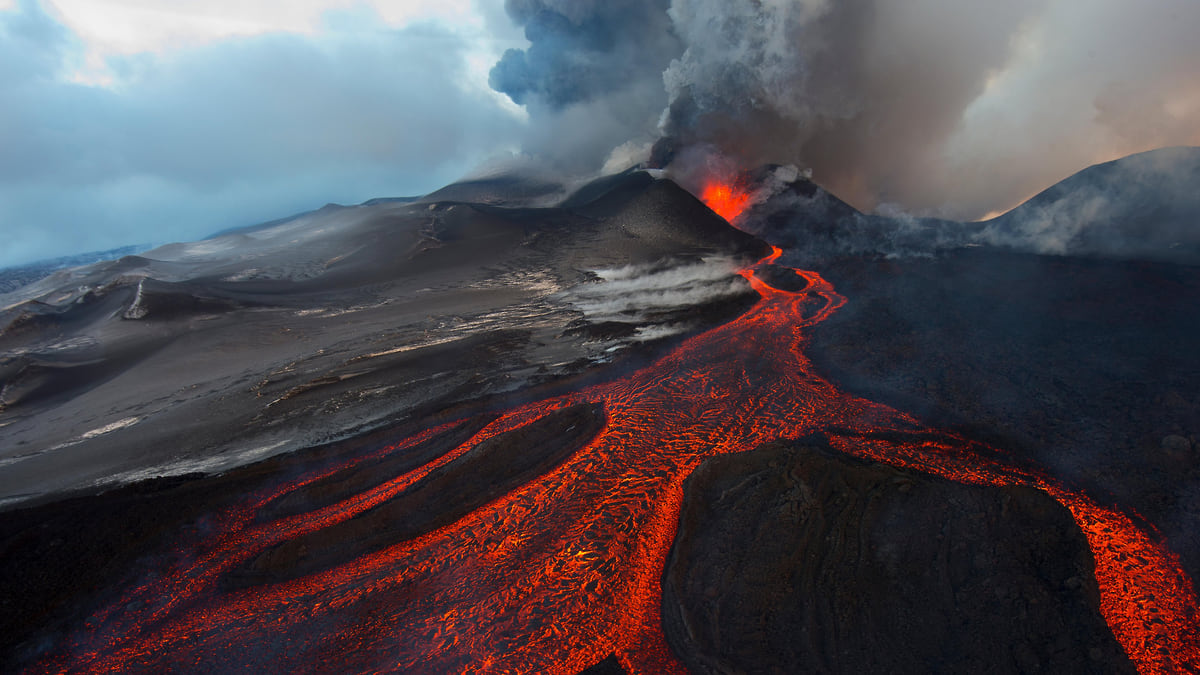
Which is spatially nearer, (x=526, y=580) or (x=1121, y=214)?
(x=526, y=580)

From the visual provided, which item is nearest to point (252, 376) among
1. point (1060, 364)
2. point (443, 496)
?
point (443, 496)

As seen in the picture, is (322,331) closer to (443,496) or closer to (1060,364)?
(443,496)

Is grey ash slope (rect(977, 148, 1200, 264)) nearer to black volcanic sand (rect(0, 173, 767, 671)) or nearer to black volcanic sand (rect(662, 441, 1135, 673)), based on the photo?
black volcanic sand (rect(0, 173, 767, 671))

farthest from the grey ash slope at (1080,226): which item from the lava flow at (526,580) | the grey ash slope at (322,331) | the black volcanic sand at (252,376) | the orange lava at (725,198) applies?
the lava flow at (526,580)

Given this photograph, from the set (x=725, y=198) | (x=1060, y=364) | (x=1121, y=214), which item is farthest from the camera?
(x=725, y=198)

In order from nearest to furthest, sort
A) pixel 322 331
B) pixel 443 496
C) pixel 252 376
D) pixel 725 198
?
pixel 443 496, pixel 252 376, pixel 322 331, pixel 725 198

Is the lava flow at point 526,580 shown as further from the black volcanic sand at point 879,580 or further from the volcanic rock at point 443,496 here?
the black volcanic sand at point 879,580

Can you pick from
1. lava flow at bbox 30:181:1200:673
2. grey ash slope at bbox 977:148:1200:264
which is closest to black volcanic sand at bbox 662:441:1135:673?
lava flow at bbox 30:181:1200:673

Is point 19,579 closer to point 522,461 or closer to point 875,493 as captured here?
point 522,461
